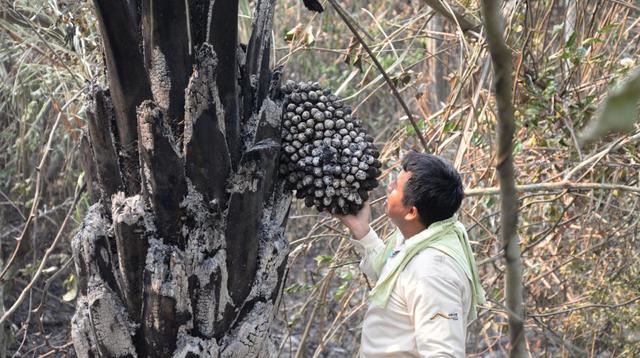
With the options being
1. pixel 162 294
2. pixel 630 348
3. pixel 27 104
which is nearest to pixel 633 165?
pixel 630 348

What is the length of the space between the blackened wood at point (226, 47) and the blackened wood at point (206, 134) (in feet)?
0.07

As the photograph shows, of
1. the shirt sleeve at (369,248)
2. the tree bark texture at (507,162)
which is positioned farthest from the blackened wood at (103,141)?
the tree bark texture at (507,162)

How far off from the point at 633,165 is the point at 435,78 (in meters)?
2.71

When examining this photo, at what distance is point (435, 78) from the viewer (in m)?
6.08

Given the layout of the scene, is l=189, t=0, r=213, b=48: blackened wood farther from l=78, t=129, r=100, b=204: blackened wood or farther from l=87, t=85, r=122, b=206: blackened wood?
l=78, t=129, r=100, b=204: blackened wood

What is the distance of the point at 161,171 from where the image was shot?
1881mm

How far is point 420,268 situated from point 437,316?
16 centimetres

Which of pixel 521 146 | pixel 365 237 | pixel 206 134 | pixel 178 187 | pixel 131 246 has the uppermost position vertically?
pixel 206 134

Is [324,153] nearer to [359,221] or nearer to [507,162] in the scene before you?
[359,221]

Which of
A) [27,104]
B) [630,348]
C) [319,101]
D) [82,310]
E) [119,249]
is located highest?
[319,101]

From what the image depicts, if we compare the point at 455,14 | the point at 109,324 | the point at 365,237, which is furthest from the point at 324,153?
the point at 455,14

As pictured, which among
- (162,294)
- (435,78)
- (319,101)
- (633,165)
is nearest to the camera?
(162,294)

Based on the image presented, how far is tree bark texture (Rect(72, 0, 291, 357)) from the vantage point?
1.86 m

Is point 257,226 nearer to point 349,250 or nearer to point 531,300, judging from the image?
point 349,250
